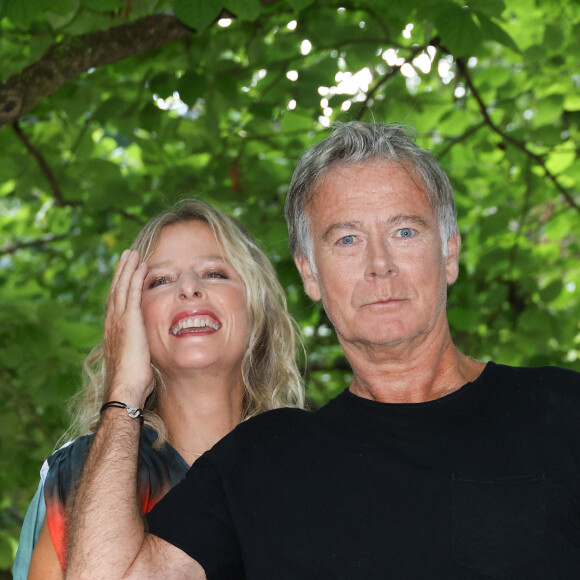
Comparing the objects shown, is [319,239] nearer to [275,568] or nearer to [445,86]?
[275,568]

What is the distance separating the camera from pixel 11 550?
5.01 metres

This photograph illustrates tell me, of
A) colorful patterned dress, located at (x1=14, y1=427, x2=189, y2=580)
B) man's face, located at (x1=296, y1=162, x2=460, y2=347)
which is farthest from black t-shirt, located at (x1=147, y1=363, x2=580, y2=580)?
colorful patterned dress, located at (x1=14, y1=427, x2=189, y2=580)

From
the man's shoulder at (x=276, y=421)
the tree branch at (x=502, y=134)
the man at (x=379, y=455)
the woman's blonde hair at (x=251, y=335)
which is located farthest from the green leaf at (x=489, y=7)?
the man's shoulder at (x=276, y=421)

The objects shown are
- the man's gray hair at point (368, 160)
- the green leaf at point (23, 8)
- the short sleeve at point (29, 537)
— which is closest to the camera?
the man's gray hair at point (368, 160)

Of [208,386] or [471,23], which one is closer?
[208,386]

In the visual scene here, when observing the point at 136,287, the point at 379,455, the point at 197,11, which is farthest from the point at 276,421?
the point at 197,11

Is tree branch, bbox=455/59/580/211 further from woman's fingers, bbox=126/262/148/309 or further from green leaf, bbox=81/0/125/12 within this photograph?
woman's fingers, bbox=126/262/148/309

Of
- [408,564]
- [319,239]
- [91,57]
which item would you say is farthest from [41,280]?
[408,564]

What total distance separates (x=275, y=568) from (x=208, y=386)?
890 millimetres

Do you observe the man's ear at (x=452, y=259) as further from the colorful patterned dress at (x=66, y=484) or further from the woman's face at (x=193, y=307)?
the colorful patterned dress at (x=66, y=484)

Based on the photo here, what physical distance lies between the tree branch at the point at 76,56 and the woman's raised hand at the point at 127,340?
865 millimetres

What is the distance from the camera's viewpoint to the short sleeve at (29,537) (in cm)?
256

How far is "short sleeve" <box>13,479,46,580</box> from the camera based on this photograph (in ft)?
8.41

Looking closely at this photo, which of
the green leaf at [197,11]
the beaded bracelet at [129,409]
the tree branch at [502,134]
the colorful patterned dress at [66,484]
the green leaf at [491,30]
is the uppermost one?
the tree branch at [502,134]
